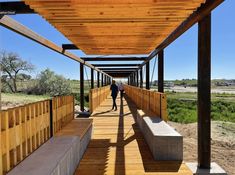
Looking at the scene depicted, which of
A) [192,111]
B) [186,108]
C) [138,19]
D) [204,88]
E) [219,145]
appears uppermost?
[138,19]

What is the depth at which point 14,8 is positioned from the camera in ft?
16.6

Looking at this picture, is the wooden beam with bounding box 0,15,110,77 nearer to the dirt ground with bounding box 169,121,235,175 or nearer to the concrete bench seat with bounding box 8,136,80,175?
the concrete bench seat with bounding box 8,136,80,175

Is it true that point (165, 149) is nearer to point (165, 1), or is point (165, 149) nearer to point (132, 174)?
point (132, 174)

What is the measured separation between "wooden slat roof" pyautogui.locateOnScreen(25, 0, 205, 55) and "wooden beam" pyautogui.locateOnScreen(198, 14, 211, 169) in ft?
1.53

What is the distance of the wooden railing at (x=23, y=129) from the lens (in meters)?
3.19

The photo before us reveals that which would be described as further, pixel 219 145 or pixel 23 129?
pixel 219 145

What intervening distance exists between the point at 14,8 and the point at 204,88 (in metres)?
3.47

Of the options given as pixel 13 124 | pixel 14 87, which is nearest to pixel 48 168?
pixel 13 124

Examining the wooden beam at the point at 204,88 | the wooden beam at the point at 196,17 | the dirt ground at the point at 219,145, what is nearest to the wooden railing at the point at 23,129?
the wooden beam at the point at 204,88

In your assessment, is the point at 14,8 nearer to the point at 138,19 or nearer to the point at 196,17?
the point at 138,19

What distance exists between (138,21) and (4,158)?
12.5 ft

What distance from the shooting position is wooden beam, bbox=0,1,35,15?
4.97 meters

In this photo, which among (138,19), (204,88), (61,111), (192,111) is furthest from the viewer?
(192,111)

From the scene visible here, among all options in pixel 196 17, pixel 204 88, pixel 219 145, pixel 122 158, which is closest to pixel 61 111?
pixel 122 158
